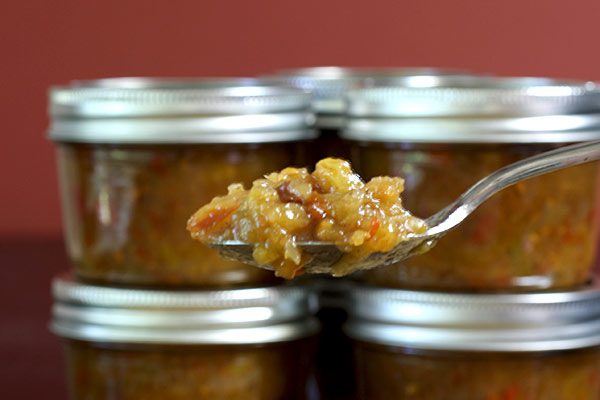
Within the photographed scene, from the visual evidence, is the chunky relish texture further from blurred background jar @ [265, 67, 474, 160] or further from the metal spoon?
blurred background jar @ [265, 67, 474, 160]

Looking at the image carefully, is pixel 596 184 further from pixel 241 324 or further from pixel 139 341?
pixel 139 341

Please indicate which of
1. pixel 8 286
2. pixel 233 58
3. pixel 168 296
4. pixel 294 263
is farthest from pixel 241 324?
pixel 233 58

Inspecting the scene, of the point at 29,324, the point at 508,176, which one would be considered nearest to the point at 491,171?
the point at 508,176

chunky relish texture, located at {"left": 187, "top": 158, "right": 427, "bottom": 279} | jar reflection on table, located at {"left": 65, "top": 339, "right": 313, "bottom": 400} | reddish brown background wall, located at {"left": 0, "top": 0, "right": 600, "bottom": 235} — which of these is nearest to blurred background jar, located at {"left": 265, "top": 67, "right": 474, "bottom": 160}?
jar reflection on table, located at {"left": 65, "top": 339, "right": 313, "bottom": 400}

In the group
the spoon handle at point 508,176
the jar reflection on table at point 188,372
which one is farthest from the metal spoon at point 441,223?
the jar reflection on table at point 188,372

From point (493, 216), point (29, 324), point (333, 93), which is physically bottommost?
point (29, 324)

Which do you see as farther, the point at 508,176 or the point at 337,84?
the point at 337,84

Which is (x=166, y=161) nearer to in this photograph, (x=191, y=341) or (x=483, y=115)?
(x=191, y=341)
